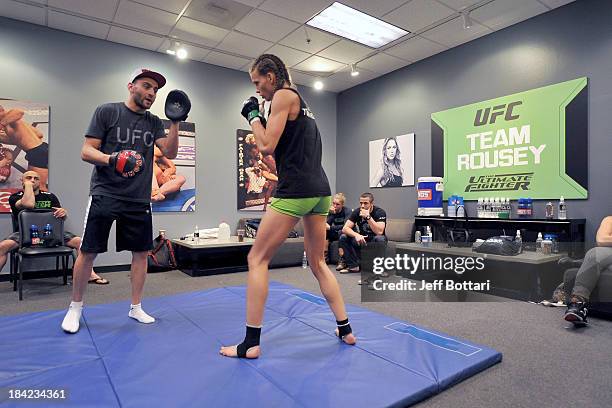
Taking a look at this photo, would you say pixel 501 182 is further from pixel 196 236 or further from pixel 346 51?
pixel 196 236

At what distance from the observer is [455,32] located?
14.8 ft

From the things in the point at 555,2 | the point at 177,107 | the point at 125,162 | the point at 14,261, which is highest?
the point at 555,2

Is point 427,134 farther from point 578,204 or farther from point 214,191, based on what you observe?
point 214,191

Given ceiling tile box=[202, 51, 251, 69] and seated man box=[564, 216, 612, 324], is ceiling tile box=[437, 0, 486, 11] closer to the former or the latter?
seated man box=[564, 216, 612, 324]

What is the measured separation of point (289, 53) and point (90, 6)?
247 centimetres

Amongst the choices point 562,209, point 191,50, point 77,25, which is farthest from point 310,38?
point 562,209

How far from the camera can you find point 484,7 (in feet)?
12.9

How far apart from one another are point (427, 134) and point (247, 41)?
112 inches

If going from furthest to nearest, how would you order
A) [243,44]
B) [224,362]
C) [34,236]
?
1. [243,44]
2. [34,236]
3. [224,362]

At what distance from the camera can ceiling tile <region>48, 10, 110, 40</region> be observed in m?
4.20

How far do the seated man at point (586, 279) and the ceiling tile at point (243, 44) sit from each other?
170 inches

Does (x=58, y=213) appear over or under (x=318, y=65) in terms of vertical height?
under

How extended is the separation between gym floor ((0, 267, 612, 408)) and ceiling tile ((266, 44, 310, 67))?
3.17m

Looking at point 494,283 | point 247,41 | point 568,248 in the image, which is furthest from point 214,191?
point 568,248
